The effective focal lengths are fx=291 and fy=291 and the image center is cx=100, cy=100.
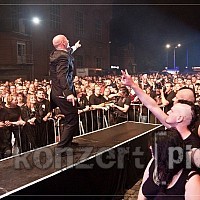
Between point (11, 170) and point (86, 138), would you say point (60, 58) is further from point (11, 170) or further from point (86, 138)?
point (86, 138)

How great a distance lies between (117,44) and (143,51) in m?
5.67

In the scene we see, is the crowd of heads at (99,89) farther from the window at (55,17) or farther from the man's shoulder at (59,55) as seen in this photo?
the window at (55,17)

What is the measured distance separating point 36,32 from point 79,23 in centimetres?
837

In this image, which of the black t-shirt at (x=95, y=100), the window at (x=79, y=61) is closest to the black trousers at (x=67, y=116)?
the black t-shirt at (x=95, y=100)

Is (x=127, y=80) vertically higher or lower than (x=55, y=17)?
lower

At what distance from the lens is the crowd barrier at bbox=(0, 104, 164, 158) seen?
19.8ft

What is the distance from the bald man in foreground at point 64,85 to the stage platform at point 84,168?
0.93 feet

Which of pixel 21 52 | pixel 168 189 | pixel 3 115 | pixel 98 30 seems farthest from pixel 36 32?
pixel 168 189

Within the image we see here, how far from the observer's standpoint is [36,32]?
24.9 meters

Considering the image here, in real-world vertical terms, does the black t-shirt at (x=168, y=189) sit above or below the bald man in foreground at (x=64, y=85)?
below

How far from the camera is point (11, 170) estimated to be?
11.8 ft

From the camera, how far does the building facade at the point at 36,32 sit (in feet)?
73.7

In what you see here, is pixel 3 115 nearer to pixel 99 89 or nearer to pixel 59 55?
pixel 59 55

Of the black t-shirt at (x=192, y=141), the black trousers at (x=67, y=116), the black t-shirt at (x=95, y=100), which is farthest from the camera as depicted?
the black t-shirt at (x=95, y=100)
